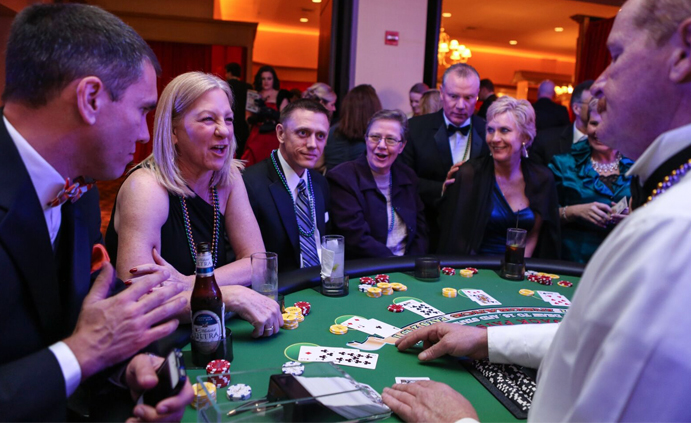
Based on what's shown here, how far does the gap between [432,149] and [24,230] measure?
3.10m

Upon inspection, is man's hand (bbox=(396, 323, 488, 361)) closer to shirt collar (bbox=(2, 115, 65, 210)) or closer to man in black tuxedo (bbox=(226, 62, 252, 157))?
shirt collar (bbox=(2, 115, 65, 210))

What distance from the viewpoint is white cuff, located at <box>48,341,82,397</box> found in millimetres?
996

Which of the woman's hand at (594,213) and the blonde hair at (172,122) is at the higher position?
the blonde hair at (172,122)

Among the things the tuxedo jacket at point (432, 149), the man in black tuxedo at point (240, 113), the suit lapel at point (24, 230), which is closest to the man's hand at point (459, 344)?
the suit lapel at point (24, 230)

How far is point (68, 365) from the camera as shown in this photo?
100 cm

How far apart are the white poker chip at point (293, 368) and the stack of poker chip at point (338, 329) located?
302mm

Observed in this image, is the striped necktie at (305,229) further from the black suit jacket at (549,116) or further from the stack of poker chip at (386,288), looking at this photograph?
the black suit jacket at (549,116)

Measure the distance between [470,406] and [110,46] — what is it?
1.14 meters

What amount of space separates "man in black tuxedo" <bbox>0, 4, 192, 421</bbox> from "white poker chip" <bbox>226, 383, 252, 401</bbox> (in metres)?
0.14

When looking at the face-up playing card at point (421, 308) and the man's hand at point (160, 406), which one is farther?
the face-up playing card at point (421, 308)

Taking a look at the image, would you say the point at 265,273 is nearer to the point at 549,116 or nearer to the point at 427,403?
the point at 427,403

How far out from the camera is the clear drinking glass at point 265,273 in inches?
68.5

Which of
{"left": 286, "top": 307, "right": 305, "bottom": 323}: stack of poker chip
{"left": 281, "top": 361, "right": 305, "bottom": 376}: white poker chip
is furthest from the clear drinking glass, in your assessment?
{"left": 281, "top": 361, "right": 305, "bottom": 376}: white poker chip

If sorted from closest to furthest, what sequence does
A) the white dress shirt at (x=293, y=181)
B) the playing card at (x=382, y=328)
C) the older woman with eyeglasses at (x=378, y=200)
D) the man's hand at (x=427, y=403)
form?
the man's hand at (x=427, y=403) < the playing card at (x=382, y=328) < the white dress shirt at (x=293, y=181) < the older woman with eyeglasses at (x=378, y=200)
